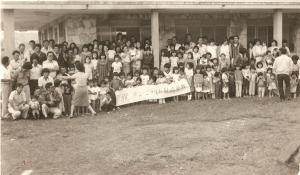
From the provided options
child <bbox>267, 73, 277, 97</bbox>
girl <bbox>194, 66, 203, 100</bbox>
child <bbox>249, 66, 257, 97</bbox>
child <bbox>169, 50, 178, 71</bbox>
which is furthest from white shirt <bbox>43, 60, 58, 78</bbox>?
child <bbox>267, 73, 277, 97</bbox>

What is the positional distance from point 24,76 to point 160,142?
5184 mm

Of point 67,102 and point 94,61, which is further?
point 94,61

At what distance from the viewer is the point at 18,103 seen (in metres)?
10.5

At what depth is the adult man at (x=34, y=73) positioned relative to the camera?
11195 mm

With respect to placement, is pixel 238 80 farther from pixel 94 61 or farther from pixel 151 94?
pixel 94 61

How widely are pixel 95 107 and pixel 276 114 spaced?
202 inches

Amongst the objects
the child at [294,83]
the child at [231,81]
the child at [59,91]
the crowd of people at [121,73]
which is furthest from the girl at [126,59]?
the child at [294,83]

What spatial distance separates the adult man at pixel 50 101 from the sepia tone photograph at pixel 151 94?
0.03 m

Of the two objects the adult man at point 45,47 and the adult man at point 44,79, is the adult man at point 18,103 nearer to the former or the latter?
the adult man at point 44,79

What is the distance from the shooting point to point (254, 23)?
1661 centimetres

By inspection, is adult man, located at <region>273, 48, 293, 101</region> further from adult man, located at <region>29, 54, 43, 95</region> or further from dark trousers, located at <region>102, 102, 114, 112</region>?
adult man, located at <region>29, 54, 43, 95</region>

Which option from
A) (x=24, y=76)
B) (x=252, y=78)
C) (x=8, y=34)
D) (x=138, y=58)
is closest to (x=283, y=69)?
(x=252, y=78)

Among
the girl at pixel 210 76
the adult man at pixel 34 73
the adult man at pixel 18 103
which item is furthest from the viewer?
the girl at pixel 210 76

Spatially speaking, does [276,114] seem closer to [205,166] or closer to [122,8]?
[205,166]
